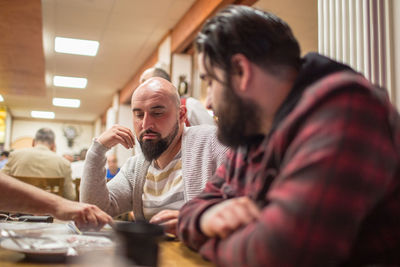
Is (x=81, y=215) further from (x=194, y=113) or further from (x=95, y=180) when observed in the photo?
(x=194, y=113)

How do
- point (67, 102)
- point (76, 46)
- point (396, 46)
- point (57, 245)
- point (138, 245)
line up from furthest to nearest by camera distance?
point (67, 102), point (76, 46), point (396, 46), point (57, 245), point (138, 245)

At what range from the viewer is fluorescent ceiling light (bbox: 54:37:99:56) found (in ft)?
20.2

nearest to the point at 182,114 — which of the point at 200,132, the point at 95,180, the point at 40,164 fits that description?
the point at 200,132

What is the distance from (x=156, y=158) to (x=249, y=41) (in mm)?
1098

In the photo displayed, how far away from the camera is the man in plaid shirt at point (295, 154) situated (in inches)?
23.8

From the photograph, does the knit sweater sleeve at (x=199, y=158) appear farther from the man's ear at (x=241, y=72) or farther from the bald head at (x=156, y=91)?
the man's ear at (x=241, y=72)

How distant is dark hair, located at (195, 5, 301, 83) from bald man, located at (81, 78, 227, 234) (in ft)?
2.85

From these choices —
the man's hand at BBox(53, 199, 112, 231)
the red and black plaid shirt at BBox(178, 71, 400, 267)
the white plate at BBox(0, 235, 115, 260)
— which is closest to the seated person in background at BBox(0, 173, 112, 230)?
the man's hand at BBox(53, 199, 112, 231)

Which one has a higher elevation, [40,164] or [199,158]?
[199,158]

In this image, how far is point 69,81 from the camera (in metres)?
8.76

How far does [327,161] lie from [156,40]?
5853 mm

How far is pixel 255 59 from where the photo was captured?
85cm

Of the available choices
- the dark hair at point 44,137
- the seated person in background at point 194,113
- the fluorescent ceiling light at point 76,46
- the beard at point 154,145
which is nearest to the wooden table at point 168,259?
the beard at point 154,145

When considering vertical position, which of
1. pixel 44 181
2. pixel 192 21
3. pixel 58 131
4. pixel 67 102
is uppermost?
pixel 192 21
